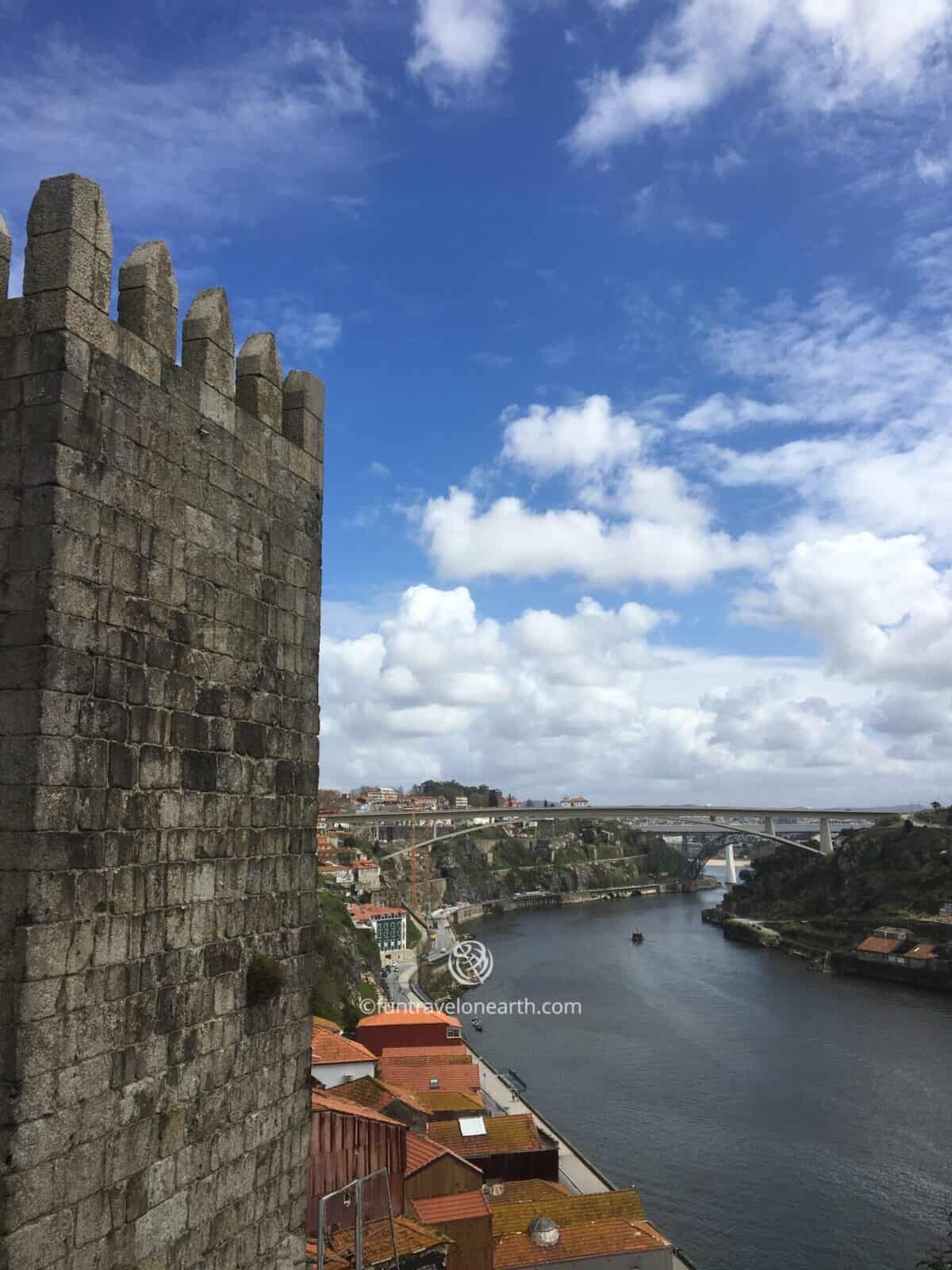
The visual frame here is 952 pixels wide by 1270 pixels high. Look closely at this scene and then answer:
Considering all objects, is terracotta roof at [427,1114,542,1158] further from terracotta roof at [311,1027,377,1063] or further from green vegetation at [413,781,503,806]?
green vegetation at [413,781,503,806]

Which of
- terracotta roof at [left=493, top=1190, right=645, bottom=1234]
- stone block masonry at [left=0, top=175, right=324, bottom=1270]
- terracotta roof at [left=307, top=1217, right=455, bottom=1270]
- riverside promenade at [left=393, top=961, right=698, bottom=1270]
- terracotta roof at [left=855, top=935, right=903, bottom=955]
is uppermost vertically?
stone block masonry at [left=0, top=175, right=324, bottom=1270]

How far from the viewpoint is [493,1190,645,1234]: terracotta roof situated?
61.3 ft

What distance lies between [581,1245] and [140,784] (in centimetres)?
1800

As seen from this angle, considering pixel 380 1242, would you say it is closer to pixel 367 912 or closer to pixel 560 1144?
pixel 560 1144

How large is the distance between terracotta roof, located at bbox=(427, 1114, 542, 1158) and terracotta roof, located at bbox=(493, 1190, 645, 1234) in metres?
2.91

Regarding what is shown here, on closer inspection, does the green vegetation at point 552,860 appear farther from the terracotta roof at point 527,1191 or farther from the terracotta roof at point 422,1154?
the terracotta roof at point 422,1154

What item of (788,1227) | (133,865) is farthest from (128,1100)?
(788,1227)

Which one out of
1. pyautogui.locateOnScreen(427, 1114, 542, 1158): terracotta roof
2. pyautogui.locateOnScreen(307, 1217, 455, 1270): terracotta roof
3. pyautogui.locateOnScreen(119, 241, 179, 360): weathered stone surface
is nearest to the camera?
pyautogui.locateOnScreen(119, 241, 179, 360): weathered stone surface

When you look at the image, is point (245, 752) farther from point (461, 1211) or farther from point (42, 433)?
point (461, 1211)

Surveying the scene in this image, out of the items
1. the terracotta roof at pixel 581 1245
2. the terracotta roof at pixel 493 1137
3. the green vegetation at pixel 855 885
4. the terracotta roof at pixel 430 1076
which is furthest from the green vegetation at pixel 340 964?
the green vegetation at pixel 855 885

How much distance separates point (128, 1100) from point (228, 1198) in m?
0.99

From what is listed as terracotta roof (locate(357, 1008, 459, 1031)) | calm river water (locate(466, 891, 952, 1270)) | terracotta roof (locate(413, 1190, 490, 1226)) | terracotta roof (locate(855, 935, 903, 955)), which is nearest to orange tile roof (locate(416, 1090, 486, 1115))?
calm river water (locate(466, 891, 952, 1270))

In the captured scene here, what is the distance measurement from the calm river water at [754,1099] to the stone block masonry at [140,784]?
2035 cm

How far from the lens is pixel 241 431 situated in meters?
5.09
